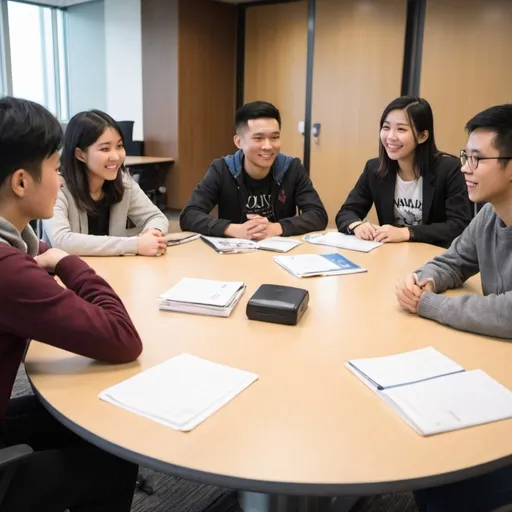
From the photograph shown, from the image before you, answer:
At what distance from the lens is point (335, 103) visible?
18.0 ft

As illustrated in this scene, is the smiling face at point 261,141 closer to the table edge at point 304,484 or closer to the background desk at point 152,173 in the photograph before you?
the table edge at point 304,484

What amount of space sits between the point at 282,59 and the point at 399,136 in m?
3.61

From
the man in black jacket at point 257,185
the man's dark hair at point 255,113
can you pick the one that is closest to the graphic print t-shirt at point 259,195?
the man in black jacket at point 257,185

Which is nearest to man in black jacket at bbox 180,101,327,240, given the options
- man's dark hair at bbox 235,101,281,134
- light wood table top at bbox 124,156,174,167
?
man's dark hair at bbox 235,101,281,134

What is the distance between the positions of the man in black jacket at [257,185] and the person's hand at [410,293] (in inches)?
40.9

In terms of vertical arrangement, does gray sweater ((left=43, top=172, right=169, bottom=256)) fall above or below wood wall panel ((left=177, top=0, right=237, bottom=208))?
below

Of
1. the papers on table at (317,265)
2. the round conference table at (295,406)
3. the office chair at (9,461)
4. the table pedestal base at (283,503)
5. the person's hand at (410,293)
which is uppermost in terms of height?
the person's hand at (410,293)

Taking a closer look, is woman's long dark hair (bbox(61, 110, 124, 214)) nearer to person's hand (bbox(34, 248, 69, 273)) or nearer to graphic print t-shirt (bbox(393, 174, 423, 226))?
person's hand (bbox(34, 248, 69, 273))

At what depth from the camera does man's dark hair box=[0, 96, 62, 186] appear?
109 cm

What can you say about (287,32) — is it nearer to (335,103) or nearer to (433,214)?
(335,103)

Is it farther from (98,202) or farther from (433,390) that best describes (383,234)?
(433,390)

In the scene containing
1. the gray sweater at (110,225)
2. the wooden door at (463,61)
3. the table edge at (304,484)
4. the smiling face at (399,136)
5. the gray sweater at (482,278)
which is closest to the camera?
the table edge at (304,484)

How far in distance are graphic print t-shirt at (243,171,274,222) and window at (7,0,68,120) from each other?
4.51 m

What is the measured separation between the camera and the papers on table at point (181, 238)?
2.25 m
